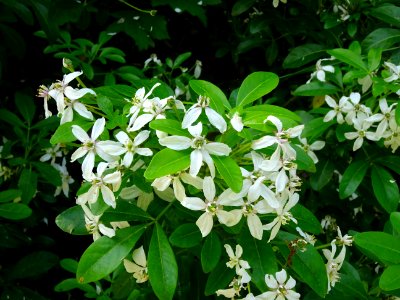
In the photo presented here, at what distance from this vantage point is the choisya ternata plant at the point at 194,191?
1021 mm

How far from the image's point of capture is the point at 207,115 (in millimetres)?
1041

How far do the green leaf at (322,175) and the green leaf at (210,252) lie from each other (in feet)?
2.62

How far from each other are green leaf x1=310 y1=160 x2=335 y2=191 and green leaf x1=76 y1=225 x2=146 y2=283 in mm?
897

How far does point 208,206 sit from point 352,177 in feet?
2.71

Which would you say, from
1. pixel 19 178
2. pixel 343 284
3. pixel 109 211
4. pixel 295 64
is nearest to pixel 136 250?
pixel 109 211

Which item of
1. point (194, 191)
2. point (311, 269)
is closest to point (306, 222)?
point (311, 269)

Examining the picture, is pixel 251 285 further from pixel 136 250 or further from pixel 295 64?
pixel 295 64

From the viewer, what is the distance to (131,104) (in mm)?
1180

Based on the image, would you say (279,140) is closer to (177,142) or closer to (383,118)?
(177,142)

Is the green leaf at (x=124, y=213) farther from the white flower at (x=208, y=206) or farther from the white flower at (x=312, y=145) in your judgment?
the white flower at (x=312, y=145)

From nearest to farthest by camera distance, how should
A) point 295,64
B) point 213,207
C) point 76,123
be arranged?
point 213,207 → point 76,123 → point 295,64

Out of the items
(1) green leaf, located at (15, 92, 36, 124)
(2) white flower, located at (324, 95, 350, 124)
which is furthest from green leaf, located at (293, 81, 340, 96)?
(1) green leaf, located at (15, 92, 36, 124)

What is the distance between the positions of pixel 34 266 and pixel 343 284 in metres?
1.34

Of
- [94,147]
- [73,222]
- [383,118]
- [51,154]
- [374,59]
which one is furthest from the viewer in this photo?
[51,154]
